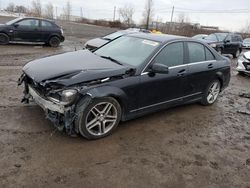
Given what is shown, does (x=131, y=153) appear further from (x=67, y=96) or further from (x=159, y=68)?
(x=159, y=68)

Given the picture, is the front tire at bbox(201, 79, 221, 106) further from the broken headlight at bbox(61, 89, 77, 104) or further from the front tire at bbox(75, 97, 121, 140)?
the broken headlight at bbox(61, 89, 77, 104)

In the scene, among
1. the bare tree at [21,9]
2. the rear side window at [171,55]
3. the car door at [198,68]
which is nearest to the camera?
the rear side window at [171,55]

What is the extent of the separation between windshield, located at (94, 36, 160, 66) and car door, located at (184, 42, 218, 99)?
0.97 metres

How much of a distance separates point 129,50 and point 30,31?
10.7m

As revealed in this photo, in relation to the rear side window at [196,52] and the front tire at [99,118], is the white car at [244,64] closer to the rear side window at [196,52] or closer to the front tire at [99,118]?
the rear side window at [196,52]

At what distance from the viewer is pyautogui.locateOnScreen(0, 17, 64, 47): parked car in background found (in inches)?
536

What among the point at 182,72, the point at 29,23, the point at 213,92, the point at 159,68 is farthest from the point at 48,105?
the point at 29,23

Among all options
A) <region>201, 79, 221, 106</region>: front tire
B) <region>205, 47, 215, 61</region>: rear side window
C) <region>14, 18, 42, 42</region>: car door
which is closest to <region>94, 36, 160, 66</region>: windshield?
<region>205, 47, 215, 61</region>: rear side window

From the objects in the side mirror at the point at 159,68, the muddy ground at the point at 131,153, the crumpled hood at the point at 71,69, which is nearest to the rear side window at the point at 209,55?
the muddy ground at the point at 131,153

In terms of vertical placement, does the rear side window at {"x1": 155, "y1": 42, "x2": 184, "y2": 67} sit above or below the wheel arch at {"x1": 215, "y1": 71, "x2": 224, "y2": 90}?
above

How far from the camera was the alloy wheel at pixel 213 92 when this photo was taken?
20.1 ft

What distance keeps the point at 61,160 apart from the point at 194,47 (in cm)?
364

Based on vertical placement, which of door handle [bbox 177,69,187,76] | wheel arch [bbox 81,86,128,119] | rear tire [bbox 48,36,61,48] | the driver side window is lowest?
rear tire [bbox 48,36,61,48]

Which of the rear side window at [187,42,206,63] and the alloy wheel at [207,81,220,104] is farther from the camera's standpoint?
the alloy wheel at [207,81,220,104]
